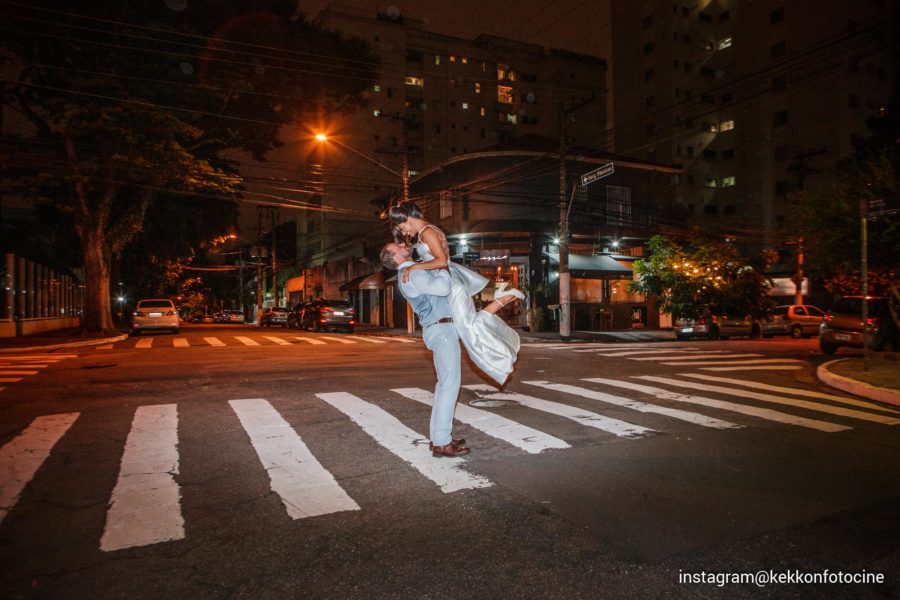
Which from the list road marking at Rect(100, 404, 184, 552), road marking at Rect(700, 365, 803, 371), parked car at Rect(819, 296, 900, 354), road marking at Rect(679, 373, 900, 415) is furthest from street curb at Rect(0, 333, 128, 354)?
parked car at Rect(819, 296, 900, 354)

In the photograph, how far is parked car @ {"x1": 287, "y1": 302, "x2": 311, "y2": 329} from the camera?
107ft

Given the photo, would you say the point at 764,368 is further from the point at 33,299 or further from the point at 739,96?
the point at 739,96

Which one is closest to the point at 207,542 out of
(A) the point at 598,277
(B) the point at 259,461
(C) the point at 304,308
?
(B) the point at 259,461

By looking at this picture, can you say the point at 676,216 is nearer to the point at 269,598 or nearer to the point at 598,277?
the point at 598,277

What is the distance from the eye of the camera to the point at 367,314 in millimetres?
41094

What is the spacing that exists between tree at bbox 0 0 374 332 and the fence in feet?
8.41

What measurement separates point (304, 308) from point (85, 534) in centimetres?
2976

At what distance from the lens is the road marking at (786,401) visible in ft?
21.9

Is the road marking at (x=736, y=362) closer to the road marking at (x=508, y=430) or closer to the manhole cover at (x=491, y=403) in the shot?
the manhole cover at (x=491, y=403)

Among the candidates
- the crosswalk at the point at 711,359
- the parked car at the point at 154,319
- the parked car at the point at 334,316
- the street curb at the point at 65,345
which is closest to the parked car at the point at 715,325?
the crosswalk at the point at 711,359

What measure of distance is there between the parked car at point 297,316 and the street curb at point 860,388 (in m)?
26.7

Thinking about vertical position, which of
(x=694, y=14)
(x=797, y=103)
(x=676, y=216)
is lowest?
(x=676, y=216)

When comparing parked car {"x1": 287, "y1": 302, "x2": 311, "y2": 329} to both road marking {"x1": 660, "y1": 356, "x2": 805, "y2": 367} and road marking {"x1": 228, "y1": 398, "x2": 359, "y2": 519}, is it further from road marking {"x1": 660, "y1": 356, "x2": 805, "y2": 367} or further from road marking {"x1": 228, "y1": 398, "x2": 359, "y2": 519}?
road marking {"x1": 228, "y1": 398, "x2": 359, "y2": 519}

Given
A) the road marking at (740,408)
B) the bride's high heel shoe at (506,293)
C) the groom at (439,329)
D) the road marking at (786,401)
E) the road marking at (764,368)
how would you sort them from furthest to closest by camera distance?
the road marking at (764,368) < the road marking at (786,401) < the road marking at (740,408) < the bride's high heel shoe at (506,293) < the groom at (439,329)
